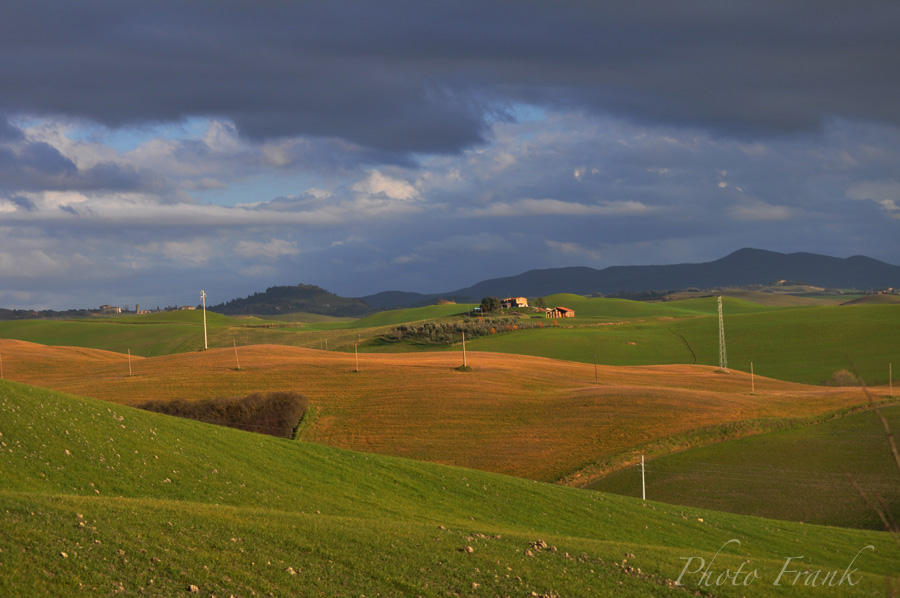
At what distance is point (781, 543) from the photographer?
2600 centimetres

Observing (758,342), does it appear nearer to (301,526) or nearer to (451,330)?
(451,330)

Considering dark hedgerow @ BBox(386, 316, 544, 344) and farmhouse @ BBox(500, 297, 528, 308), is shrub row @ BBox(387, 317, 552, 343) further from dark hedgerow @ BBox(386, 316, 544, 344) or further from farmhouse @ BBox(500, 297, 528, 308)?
farmhouse @ BBox(500, 297, 528, 308)

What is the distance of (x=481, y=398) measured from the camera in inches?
2328

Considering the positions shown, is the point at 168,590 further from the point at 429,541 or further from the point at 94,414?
the point at 94,414

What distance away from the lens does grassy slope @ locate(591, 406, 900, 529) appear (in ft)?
115

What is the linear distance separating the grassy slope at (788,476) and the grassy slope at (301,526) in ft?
19.0

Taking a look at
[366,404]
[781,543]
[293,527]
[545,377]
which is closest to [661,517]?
[781,543]

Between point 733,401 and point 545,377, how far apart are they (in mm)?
18693

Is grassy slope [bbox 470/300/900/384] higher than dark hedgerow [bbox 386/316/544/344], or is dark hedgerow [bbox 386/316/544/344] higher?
dark hedgerow [bbox 386/316/544/344]

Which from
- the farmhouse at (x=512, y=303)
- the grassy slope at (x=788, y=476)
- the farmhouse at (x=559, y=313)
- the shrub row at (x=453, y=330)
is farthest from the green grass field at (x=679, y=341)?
the grassy slope at (x=788, y=476)

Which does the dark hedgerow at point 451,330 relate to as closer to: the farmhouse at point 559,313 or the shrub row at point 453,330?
the shrub row at point 453,330

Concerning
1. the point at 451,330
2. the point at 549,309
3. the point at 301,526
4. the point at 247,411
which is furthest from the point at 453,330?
the point at 301,526

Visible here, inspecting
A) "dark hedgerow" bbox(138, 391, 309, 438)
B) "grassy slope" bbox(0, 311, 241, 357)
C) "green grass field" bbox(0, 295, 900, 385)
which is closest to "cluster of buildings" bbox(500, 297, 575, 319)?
"green grass field" bbox(0, 295, 900, 385)

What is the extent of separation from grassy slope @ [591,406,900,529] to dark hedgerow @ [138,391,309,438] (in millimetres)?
24129
